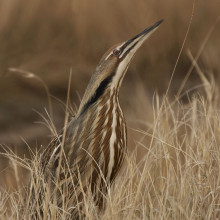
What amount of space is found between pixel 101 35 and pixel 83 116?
398 centimetres

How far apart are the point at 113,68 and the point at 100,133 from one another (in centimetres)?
26

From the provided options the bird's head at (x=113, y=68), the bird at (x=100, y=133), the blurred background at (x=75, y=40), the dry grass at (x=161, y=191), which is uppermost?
the bird's head at (x=113, y=68)

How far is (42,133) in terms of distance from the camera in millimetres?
6230

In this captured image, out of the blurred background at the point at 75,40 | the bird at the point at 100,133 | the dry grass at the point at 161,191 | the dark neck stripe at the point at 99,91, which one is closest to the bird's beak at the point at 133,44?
the bird at the point at 100,133

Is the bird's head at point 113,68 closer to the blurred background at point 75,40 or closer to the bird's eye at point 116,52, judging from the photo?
the bird's eye at point 116,52

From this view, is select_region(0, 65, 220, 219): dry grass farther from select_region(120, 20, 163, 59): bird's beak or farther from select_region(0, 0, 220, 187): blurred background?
select_region(0, 0, 220, 187): blurred background

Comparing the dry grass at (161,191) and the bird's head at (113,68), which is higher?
the bird's head at (113,68)

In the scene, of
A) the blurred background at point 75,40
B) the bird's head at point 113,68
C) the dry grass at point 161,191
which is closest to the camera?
the dry grass at point 161,191

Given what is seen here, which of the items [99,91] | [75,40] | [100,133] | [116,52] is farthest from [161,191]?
[75,40]

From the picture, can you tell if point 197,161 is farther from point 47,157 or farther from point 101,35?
point 101,35

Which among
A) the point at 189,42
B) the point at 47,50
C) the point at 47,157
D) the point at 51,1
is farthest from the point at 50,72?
the point at 47,157

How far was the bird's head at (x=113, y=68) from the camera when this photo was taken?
2879 mm

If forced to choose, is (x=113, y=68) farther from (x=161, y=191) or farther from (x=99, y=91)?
(x=161, y=191)

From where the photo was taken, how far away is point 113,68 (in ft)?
9.46
